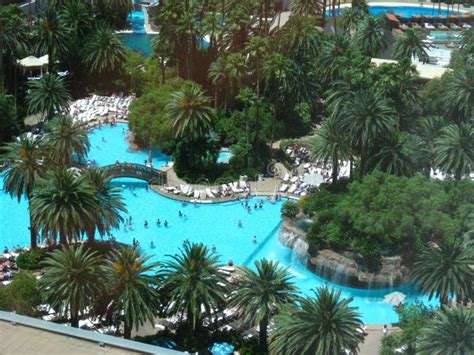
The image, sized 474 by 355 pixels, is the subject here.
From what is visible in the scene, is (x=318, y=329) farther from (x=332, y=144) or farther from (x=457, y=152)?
(x=457, y=152)

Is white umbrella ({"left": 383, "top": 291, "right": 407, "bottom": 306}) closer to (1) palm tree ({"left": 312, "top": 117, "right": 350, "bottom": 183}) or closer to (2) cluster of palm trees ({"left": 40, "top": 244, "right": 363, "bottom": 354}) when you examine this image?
(2) cluster of palm trees ({"left": 40, "top": 244, "right": 363, "bottom": 354})

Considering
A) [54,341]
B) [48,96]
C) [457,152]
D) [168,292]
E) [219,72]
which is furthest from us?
[219,72]

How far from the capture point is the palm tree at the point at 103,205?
48812 mm

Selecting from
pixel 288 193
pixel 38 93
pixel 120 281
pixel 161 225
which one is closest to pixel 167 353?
pixel 120 281

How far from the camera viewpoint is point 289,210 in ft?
177

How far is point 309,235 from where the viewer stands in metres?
51.2

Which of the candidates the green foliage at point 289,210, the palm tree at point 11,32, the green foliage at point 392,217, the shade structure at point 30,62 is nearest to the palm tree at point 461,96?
the green foliage at point 392,217

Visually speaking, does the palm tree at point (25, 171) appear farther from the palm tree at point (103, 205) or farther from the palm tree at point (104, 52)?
the palm tree at point (104, 52)

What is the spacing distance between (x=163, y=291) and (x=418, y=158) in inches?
766

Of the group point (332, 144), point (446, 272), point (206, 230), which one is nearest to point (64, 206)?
point (206, 230)

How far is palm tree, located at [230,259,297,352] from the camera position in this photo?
41094 millimetres

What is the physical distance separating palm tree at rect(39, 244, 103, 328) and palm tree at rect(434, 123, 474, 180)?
21173 millimetres

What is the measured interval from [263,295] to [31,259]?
14422 mm

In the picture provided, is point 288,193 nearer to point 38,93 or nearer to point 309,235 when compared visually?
point 309,235
